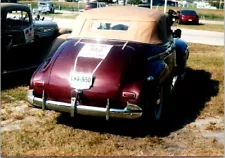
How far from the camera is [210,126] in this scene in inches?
213

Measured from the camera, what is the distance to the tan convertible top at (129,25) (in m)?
5.67

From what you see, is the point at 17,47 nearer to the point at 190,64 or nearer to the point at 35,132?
the point at 35,132

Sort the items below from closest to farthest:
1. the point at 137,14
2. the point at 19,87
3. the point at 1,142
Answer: the point at 1,142 → the point at 137,14 → the point at 19,87

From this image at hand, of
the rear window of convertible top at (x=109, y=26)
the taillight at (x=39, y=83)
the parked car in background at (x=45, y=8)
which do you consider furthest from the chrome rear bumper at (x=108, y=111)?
the parked car in background at (x=45, y=8)

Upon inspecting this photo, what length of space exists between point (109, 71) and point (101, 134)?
91cm

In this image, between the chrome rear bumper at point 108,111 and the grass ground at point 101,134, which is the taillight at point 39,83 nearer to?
the chrome rear bumper at point 108,111

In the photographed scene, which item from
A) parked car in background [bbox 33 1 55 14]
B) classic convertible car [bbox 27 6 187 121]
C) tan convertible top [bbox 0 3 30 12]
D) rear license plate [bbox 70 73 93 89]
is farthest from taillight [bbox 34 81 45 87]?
parked car in background [bbox 33 1 55 14]

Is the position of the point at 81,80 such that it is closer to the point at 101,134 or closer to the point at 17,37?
the point at 101,134

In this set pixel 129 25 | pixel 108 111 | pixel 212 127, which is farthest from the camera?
pixel 129 25

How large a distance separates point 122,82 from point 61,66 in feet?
3.20

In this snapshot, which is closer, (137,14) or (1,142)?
(1,142)

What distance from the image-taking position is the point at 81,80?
477cm

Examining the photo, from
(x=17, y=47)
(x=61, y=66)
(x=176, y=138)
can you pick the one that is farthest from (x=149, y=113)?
(x=17, y=47)

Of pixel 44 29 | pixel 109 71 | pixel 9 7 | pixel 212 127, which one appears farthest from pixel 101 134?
pixel 44 29
